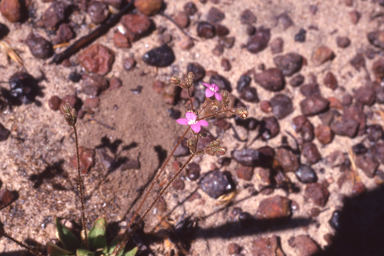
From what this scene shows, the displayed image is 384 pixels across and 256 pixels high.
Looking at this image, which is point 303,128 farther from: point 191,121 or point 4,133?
point 4,133

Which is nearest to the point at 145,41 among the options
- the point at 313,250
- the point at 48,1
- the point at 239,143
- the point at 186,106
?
the point at 186,106

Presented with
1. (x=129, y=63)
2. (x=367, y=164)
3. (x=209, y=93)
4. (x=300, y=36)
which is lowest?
(x=367, y=164)

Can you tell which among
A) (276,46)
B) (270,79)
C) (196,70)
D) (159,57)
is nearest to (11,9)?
(159,57)

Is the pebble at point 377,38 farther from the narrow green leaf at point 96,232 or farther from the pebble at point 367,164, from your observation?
the narrow green leaf at point 96,232

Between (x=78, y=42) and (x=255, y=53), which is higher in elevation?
(x=78, y=42)

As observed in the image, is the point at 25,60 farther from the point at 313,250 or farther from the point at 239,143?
the point at 313,250
